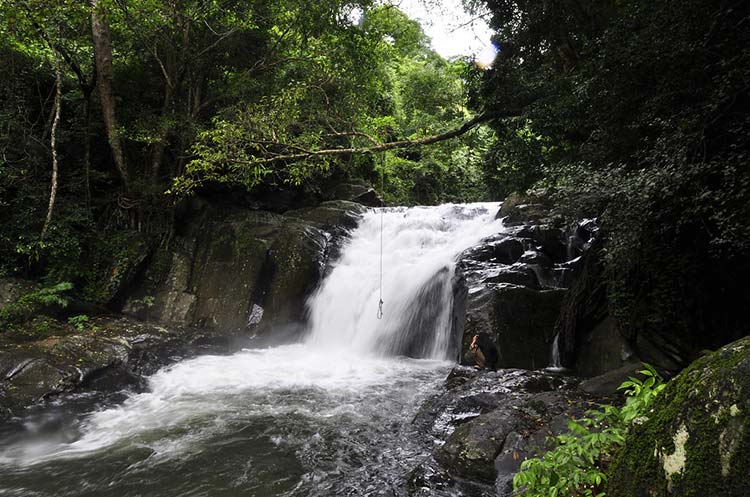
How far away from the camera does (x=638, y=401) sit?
2223mm

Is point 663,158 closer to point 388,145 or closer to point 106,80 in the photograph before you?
point 388,145

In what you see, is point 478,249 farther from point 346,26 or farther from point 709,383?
point 709,383

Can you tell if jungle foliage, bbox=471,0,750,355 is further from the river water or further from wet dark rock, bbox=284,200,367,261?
wet dark rock, bbox=284,200,367,261

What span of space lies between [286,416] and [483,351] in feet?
10.8

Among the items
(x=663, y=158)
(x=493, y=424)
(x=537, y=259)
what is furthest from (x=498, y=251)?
(x=493, y=424)

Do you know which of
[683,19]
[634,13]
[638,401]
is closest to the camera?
[638,401]

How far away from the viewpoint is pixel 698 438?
1633 millimetres

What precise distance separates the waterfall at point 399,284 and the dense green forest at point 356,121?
276 cm

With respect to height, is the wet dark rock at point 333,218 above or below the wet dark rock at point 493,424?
above

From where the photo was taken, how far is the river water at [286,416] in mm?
4334

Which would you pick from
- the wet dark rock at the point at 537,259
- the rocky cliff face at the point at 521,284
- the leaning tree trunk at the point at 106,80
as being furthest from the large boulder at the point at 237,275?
the wet dark rock at the point at 537,259

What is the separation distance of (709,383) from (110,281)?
460 inches

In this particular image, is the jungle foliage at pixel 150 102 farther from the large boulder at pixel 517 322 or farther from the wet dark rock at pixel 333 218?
the large boulder at pixel 517 322

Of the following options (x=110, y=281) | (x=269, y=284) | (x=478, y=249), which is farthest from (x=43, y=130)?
(x=478, y=249)
